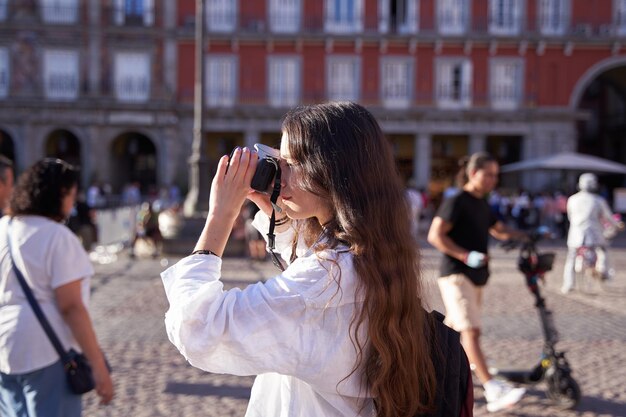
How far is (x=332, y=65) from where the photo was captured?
89.6 ft

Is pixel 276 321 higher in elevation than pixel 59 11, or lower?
lower

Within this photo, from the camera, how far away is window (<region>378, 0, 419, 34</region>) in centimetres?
2698

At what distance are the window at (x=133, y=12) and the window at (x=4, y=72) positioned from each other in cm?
493

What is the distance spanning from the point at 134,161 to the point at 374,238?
30573mm

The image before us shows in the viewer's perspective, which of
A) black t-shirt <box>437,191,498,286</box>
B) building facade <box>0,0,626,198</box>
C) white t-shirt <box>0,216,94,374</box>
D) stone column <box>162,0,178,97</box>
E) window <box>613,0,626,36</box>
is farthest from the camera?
window <box>613,0,626,36</box>

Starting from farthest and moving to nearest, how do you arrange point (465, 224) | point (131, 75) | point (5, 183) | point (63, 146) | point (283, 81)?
point (63, 146) < point (283, 81) < point (131, 75) < point (465, 224) < point (5, 183)

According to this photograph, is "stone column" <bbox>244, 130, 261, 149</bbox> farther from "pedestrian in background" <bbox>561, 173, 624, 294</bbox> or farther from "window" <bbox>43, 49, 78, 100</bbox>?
"pedestrian in background" <bbox>561, 173, 624, 294</bbox>

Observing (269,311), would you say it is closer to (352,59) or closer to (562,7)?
(352,59)

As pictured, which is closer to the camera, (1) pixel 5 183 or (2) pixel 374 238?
(2) pixel 374 238

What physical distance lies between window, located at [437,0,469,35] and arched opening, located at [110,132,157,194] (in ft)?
49.7

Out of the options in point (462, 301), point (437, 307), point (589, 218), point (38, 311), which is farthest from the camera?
point (589, 218)

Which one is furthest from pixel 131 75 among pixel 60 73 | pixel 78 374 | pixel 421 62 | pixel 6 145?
pixel 78 374

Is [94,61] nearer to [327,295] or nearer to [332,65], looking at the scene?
[332,65]

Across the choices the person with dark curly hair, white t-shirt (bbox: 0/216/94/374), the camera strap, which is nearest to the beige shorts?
the person with dark curly hair
